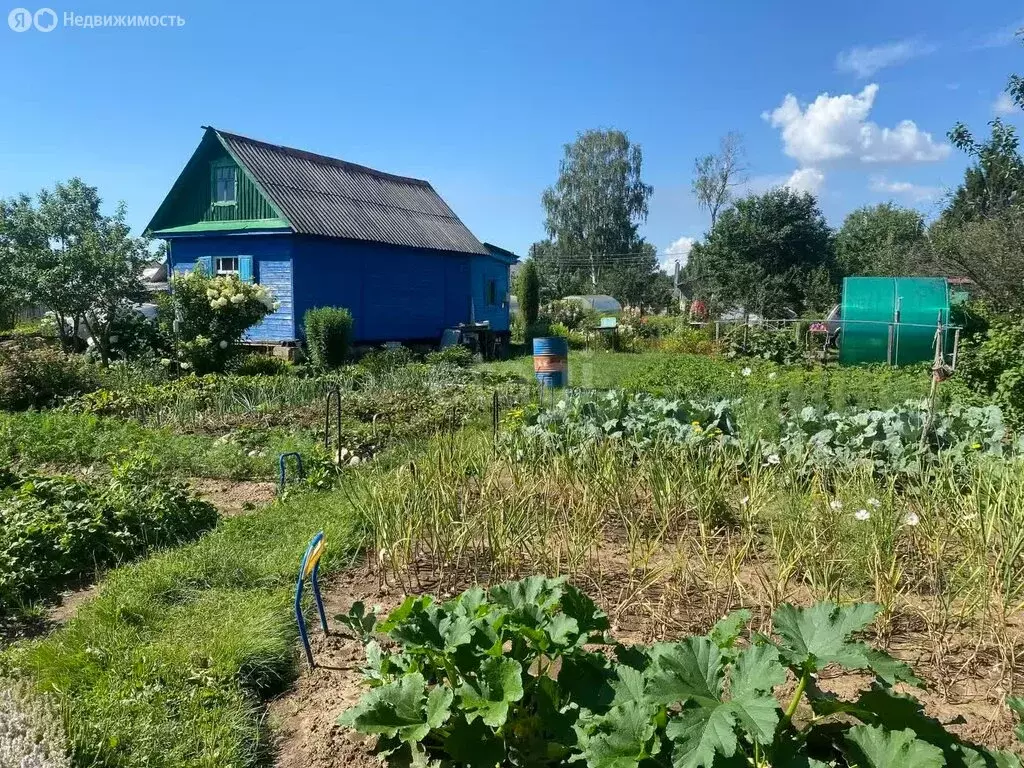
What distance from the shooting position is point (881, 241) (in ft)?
126

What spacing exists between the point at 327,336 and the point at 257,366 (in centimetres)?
138

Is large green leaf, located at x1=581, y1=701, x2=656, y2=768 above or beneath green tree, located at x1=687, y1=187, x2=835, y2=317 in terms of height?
beneath

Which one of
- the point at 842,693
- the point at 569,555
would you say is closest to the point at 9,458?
the point at 569,555

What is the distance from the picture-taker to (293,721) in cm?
247

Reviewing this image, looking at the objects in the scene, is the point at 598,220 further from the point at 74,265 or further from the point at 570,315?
the point at 74,265

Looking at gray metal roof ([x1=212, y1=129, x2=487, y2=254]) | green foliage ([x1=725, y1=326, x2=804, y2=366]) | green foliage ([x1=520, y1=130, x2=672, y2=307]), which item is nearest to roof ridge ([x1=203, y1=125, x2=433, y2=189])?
gray metal roof ([x1=212, y1=129, x2=487, y2=254])

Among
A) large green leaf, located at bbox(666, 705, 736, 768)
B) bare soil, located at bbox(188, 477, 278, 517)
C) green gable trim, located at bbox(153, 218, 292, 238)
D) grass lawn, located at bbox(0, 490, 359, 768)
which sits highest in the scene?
green gable trim, located at bbox(153, 218, 292, 238)

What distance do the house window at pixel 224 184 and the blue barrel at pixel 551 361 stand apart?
390 inches

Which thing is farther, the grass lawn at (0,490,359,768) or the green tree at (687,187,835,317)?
the green tree at (687,187,835,317)

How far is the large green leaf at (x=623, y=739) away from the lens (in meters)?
1.60

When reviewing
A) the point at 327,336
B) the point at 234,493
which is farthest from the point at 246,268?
the point at 234,493

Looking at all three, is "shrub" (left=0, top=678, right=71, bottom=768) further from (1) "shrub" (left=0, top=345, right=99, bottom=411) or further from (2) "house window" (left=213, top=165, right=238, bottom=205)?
(2) "house window" (left=213, top=165, right=238, bottom=205)

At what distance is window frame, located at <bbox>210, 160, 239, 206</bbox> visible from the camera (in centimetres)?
1589

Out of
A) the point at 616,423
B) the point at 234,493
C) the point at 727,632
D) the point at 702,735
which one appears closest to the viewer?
the point at 702,735
